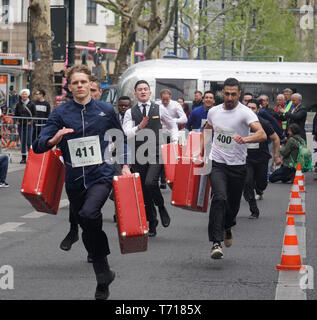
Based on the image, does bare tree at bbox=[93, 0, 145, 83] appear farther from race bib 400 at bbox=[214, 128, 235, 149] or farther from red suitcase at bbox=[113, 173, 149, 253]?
red suitcase at bbox=[113, 173, 149, 253]

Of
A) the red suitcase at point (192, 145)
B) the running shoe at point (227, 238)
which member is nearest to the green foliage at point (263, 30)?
the red suitcase at point (192, 145)

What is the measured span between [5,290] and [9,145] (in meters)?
18.3

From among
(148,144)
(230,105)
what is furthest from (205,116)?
(230,105)

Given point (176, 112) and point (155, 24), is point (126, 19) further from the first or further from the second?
point (176, 112)

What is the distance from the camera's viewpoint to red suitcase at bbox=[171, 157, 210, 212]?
1086 cm

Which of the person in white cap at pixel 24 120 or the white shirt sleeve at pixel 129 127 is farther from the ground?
Answer: the white shirt sleeve at pixel 129 127

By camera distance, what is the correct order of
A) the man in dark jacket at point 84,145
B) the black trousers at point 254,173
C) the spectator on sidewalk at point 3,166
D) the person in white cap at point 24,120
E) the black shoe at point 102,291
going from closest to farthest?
the black shoe at point 102,291
the man in dark jacket at point 84,145
the black trousers at point 254,173
the spectator on sidewalk at point 3,166
the person in white cap at point 24,120

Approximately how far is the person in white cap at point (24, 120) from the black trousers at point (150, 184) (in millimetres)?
12630

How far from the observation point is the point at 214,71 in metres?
31.4

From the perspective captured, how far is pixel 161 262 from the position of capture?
Result: 32.4ft

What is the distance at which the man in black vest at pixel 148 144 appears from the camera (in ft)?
40.1

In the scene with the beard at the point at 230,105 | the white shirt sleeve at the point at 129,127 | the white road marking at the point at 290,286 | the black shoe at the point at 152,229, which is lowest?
the black shoe at the point at 152,229

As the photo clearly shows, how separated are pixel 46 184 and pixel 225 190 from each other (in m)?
1.89

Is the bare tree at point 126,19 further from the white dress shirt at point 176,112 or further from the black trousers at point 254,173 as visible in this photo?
the black trousers at point 254,173
